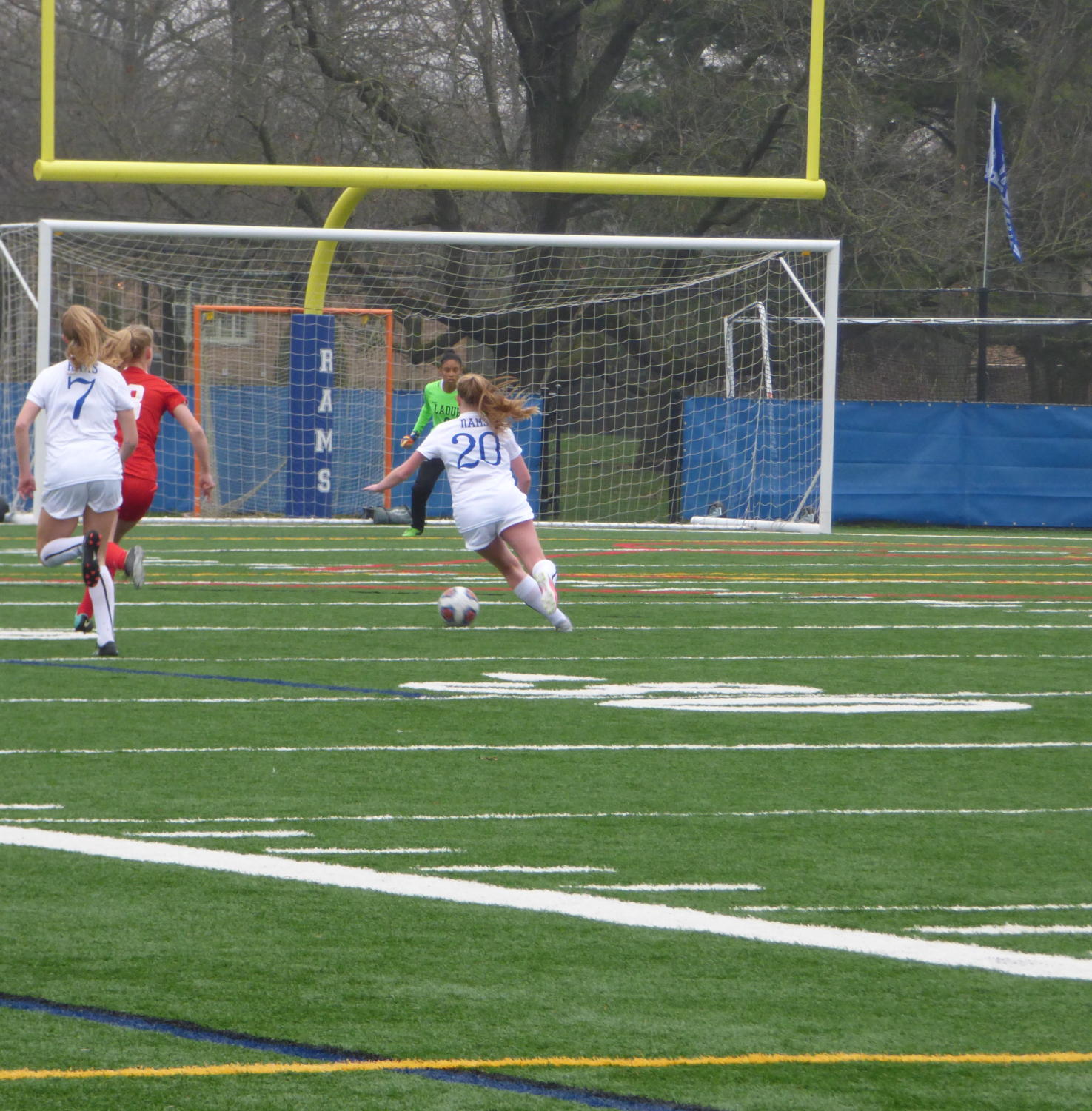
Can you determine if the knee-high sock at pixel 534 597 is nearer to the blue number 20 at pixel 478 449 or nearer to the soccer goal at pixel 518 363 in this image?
the blue number 20 at pixel 478 449

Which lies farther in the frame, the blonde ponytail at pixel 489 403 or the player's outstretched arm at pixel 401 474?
the player's outstretched arm at pixel 401 474

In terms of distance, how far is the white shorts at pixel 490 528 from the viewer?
12172mm

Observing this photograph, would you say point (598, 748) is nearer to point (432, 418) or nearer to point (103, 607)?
point (103, 607)

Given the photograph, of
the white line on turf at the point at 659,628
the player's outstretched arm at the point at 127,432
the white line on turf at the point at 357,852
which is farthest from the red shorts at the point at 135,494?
the white line on turf at the point at 357,852

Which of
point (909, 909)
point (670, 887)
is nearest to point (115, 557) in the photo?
point (670, 887)

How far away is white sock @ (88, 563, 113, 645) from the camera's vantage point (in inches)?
408

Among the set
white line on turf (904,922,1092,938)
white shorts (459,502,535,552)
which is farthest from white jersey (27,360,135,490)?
A: white line on turf (904,922,1092,938)

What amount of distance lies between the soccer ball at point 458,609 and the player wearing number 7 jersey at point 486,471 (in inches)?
13.6

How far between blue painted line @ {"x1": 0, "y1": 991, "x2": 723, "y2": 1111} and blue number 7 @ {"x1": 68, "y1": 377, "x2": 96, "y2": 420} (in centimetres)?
639

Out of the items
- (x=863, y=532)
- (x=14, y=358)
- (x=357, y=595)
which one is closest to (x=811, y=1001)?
(x=357, y=595)

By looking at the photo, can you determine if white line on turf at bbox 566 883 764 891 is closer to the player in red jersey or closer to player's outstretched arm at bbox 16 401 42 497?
player's outstretched arm at bbox 16 401 42 497

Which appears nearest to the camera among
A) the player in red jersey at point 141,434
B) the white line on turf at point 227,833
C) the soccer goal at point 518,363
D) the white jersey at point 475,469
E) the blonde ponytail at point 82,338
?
the white line on turf at point 227,833

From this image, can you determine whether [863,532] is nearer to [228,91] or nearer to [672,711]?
[228,91]

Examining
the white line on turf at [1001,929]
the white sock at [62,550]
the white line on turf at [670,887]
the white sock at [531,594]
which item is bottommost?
the white line on turf at [1001,929]
